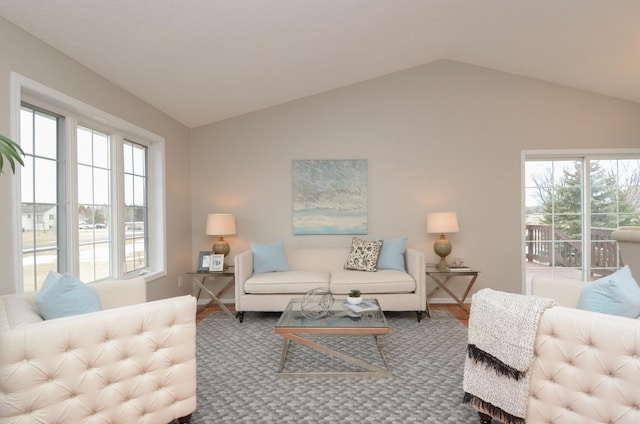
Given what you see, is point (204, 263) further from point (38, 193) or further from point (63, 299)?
point (63, 299)

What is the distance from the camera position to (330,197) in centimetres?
464

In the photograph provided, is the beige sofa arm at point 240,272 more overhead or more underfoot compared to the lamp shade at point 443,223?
more underfoot

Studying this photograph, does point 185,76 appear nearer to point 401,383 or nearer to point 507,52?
point 401,383

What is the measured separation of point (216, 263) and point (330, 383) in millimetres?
2275

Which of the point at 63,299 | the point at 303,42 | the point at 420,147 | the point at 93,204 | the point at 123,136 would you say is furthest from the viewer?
the point at 420,147

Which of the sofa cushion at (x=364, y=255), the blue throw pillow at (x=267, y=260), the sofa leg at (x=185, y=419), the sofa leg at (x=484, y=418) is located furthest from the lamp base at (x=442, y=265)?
the sofa leg at (x=185, y=419)

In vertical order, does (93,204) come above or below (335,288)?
above

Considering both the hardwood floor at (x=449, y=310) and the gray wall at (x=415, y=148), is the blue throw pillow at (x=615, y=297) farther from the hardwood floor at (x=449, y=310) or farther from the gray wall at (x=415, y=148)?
the gray wall at (x=415, y=148)

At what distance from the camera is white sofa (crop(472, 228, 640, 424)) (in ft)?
4.47

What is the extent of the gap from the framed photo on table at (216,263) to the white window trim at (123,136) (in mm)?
506

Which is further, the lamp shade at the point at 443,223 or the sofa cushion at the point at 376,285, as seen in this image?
the lamp shade at the point at 443,223

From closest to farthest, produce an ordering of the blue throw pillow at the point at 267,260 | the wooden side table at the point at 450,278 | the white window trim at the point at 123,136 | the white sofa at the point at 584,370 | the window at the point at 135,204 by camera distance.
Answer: the white sofa at the point at 584,370, the white window trim at the point at 123,136, the window at the point at 135,204, the wooden side table at the point at 450,278, the blue throw pillow at the point at 267,260

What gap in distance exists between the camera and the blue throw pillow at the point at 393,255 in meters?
4.17

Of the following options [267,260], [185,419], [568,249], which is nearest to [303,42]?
[267,260]
